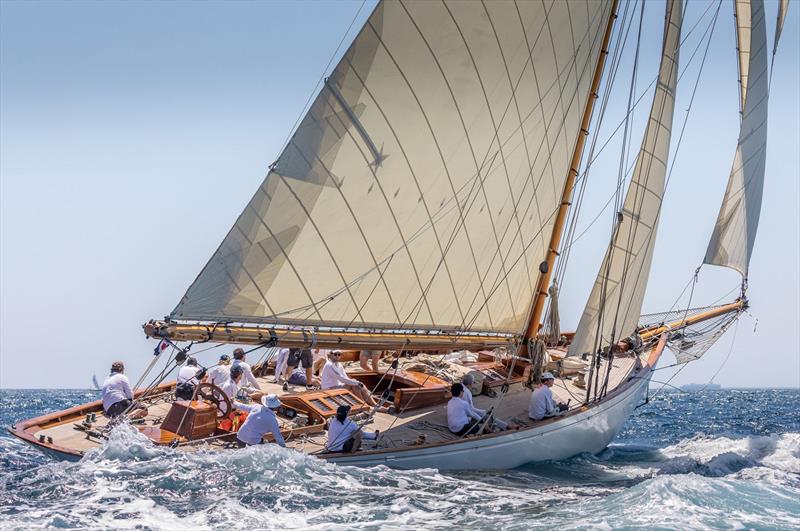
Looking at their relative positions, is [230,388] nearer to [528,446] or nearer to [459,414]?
[459,414]

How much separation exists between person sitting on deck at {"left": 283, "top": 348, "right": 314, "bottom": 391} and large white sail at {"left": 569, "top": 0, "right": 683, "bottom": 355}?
5812 millimetres

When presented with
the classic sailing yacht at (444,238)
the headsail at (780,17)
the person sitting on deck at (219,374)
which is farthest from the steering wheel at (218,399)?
the headsail at (780,17)

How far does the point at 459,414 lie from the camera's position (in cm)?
1396

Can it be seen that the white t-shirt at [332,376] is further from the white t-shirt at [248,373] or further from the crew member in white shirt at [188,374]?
the crew member in white shirt at [188,374]

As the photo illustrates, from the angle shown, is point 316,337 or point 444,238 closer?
point 316,337

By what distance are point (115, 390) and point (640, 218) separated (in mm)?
10998

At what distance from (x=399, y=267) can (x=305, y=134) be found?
3086 mm

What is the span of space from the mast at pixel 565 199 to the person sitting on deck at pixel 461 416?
464cm

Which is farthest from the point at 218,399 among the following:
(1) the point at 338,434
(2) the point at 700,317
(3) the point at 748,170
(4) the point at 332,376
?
(2) the point at 700,317

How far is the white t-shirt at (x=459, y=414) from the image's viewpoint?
13930 mm

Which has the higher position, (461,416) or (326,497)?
(461,416)

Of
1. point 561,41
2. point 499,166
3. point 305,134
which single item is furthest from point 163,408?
point 561,41

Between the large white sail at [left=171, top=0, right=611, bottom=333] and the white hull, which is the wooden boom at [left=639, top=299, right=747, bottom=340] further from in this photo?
the large white sail at [left=171, top=0, right=611, bottom=333]

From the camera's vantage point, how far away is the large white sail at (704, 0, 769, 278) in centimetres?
1958
